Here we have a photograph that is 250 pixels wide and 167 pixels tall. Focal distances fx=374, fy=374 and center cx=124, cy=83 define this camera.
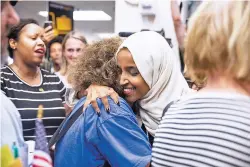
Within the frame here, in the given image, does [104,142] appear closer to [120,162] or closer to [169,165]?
[120,162]

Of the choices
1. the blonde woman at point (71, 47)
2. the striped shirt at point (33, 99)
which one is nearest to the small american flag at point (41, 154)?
the striped shirt at point (33, 99)

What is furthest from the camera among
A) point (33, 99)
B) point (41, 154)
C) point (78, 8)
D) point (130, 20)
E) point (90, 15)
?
point (90, 15)

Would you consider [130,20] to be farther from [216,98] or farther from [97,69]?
[216,98]

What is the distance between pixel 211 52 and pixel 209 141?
0.67 feet

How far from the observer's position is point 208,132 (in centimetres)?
85

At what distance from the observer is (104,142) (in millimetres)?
1188

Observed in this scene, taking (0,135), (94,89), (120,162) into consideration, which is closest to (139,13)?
(94,89)

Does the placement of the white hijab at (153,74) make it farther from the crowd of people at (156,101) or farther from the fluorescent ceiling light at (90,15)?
the fluorescent ceiling light at (90,15)

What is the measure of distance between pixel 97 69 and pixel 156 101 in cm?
27

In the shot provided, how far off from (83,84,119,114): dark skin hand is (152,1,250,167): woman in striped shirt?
354 mm

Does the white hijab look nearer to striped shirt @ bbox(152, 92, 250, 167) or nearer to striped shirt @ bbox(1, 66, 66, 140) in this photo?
striped shirt @ bbox(152, 92, 250, 167)

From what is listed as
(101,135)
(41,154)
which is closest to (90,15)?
(101,135)

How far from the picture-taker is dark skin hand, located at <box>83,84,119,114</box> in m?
1.25

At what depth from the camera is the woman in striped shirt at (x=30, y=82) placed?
6.82ft
